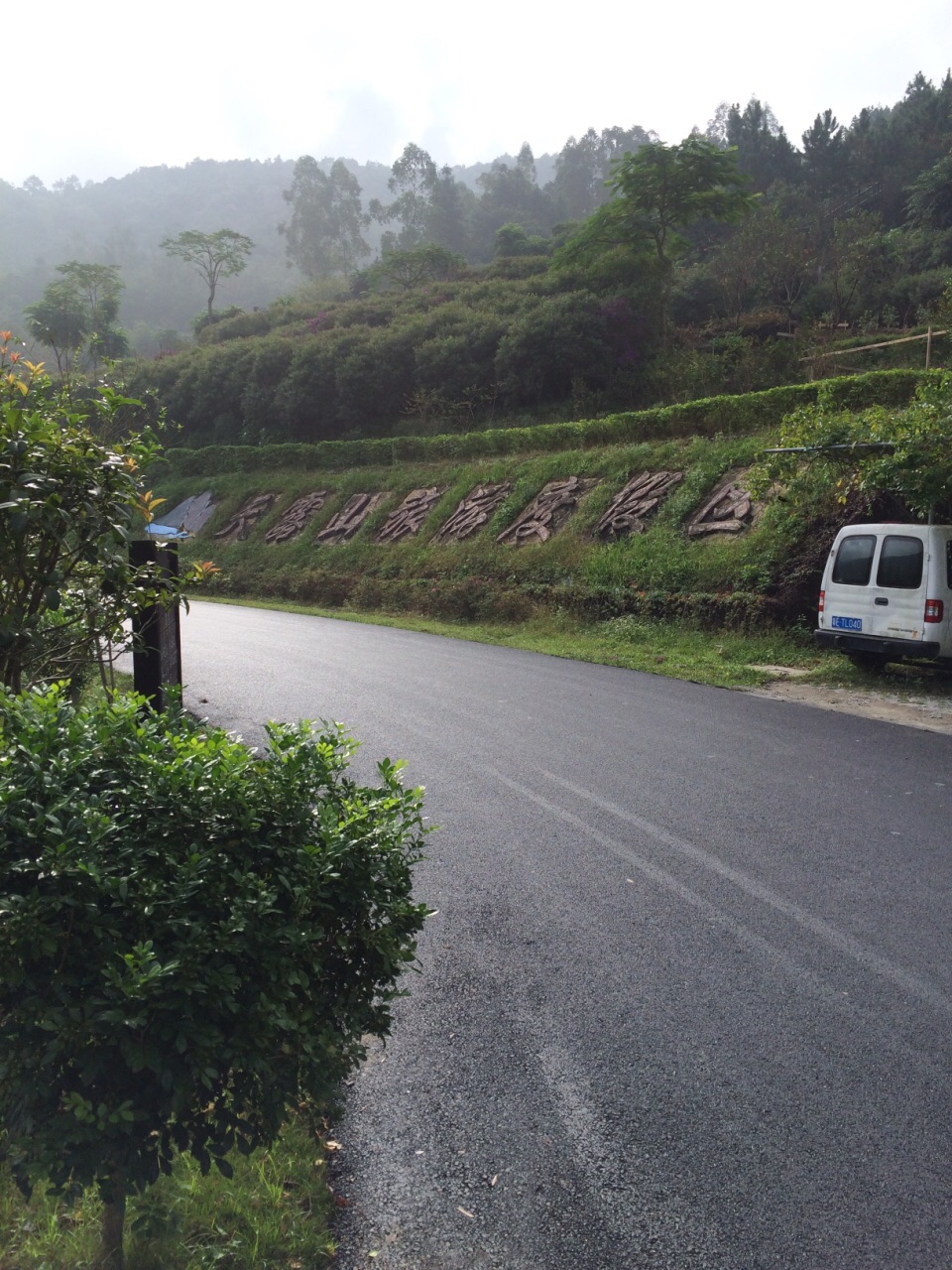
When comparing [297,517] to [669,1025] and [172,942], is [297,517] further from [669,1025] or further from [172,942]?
[172,942]

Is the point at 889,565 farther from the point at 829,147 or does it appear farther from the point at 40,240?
the point at 40,240

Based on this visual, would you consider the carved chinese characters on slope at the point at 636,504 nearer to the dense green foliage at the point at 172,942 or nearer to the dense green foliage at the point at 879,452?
the dense green foliage at the point at 879,452

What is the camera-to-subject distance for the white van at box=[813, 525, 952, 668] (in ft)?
37.1

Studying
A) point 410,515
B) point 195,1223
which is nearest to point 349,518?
point 410,515

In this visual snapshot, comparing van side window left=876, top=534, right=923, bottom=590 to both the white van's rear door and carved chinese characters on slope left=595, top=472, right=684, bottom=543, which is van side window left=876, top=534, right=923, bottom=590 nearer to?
the white van's rear door

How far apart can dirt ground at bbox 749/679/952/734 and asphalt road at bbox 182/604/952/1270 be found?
1.57 m

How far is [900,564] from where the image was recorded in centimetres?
1174

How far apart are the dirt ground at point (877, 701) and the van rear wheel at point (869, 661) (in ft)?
3.12

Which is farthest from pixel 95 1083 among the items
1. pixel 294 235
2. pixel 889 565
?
pixel 294 235

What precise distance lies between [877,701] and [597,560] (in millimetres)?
9246

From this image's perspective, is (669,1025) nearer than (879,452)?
Yes

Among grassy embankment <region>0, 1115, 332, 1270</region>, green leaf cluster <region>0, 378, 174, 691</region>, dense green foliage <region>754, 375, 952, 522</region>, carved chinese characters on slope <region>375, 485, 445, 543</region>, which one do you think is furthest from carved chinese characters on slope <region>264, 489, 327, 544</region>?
grassy embankment <region>0, 1115, 332, 1270</region>

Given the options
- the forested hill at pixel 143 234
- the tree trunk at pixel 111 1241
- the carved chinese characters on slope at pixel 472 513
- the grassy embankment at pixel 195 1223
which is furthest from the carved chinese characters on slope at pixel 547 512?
the forested hill at pixel 143 234

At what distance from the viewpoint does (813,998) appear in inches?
162
